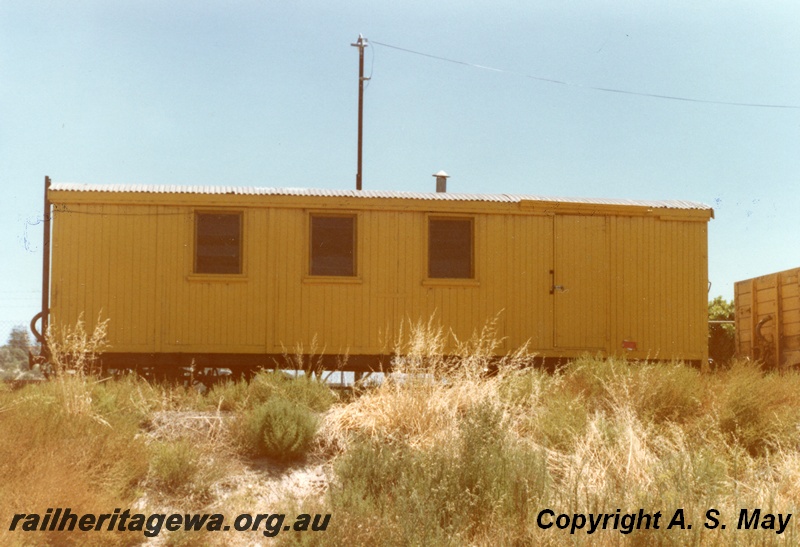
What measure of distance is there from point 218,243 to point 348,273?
68.5 inches

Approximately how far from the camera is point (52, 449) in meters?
5.82

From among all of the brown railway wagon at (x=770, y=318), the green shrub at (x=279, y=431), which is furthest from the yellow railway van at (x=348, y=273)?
the green shrub at (x=279, y=431)

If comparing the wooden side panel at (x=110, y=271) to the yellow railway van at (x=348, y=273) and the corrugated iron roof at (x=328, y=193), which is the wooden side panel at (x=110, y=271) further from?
the corrugated iron roof at (x=328, y=193)

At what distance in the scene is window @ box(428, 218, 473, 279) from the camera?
1075 centimetres

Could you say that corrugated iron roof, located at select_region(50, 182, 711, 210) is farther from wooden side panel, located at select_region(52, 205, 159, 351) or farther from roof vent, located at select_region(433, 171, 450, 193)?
roof vent, located at select_region(433, 171, 450, 193)

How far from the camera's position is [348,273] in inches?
417

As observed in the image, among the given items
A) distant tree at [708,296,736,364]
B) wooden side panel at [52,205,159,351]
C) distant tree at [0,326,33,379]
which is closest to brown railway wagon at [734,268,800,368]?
distant tree at [708,296,736,364]

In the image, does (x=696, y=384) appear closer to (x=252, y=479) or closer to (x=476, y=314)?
(x=476, y=314)

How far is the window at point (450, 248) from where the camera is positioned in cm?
1075

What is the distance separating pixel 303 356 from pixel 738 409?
17.5 ft

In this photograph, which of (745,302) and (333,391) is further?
(745,302)

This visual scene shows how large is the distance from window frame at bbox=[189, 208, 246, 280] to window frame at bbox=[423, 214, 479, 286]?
2.41 metres

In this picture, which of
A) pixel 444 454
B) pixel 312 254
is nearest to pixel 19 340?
pixel 312 254

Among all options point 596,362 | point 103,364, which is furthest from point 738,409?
point 103,364
